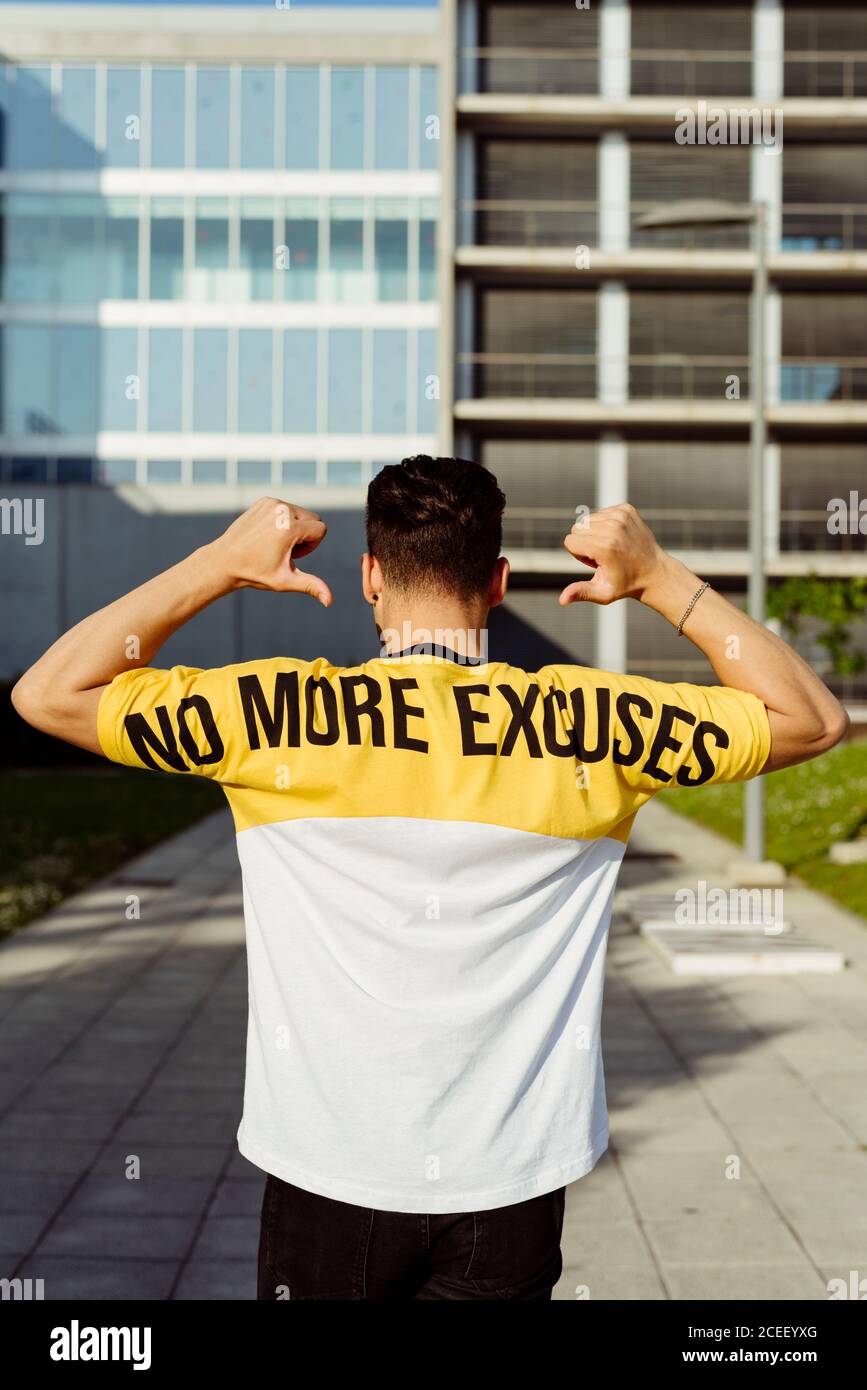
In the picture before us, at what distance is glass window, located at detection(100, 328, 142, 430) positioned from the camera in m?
37.2

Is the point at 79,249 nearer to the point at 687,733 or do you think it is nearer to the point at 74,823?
the point at 74,823

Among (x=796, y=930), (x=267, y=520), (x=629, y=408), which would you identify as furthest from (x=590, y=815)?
(x=629, y=408)

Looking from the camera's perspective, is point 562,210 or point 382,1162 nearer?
point 382,1162

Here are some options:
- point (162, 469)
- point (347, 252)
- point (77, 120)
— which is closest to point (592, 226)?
point (347, 252)

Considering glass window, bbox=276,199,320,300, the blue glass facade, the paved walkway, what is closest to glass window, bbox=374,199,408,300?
the blue glass facade

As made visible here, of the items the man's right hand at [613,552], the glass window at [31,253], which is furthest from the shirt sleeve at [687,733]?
the glass window at [31,253]

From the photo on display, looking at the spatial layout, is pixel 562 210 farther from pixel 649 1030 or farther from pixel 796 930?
pixel 649 1030

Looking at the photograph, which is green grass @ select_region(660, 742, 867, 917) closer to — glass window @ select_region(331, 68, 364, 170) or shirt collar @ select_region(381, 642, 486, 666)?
shirt collar @ select_region(381, 642, 486, 666)

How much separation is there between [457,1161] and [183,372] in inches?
1448

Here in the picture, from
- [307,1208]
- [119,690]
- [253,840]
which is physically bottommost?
[307,1208]

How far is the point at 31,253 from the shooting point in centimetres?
3784

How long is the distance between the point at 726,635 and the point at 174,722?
32.7 inches

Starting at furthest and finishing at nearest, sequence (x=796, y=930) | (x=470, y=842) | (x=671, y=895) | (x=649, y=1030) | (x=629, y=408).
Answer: (x=629, y=408) → (x=671, y=895) → (x=796, y=930) → (x=649, y=1030) → (x=470, y=842)

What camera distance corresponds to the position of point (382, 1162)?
6.71 ft
